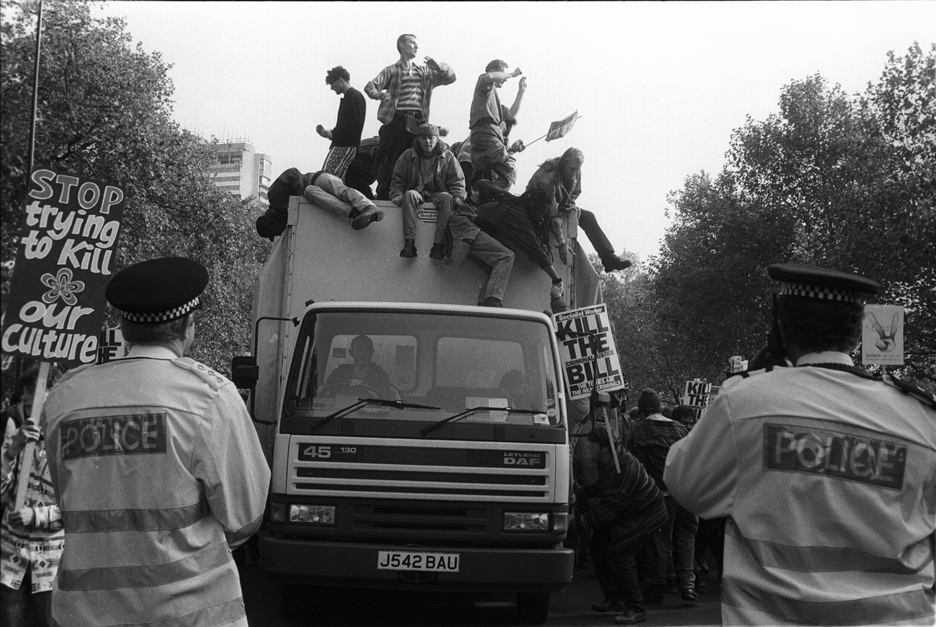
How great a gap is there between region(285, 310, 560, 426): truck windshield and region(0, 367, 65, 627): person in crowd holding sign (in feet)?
10.2

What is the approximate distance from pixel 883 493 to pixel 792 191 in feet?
124

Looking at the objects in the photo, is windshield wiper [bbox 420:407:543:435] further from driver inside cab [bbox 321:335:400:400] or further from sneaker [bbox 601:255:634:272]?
sneaker [bbox 601:255:634:272]

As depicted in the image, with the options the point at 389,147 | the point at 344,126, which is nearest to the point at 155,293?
the point at 389,147

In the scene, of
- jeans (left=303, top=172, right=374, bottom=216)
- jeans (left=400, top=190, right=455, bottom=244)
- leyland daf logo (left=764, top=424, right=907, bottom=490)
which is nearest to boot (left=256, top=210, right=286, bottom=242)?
jeans (left=303, top=172, right=374, bottom=216)

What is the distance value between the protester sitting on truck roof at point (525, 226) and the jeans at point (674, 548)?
9.94 ft

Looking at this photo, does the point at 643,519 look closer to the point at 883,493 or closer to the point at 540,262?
the point at 540,262

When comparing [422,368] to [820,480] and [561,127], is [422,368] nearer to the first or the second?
[820,480]

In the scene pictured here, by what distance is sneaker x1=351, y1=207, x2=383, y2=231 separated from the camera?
28.4 feet

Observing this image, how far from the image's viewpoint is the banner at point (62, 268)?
452 cm

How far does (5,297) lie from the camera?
438 cm

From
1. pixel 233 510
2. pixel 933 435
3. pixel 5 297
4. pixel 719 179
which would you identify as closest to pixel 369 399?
pixel 5 297

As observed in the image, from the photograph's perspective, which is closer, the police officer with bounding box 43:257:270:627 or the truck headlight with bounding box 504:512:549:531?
the police officer with bounding box 43:257:270:627

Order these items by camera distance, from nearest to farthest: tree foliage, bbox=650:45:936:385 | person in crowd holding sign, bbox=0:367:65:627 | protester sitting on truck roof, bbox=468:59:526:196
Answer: person in crowd holding sign, bbox=0:367:65:627 → protester sitting on truck roof, bbox=468:59:526:196 → tree foliage, bbox=650:45:936:385

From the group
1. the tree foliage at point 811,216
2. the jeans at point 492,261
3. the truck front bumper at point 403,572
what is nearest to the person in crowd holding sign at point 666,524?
the jeans at point 492,261
